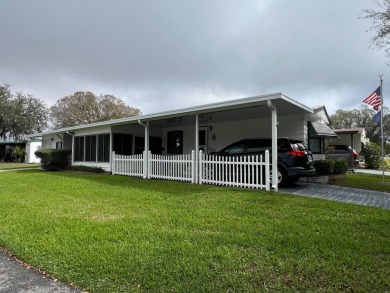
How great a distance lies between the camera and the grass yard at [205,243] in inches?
111

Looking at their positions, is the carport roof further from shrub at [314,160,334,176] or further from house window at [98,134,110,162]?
house window at [98,134,110,162]

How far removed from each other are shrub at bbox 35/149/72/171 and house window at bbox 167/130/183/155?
23.0 ft

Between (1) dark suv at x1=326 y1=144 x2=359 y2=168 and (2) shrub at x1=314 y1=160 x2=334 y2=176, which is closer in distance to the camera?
(2) shrub at x1=314 y1=160 x2=334 y2=176

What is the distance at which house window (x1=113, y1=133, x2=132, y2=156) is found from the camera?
1449 cm

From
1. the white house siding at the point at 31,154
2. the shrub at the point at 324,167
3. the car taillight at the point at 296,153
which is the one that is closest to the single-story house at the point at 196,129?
the car taillight at the point at 296,153

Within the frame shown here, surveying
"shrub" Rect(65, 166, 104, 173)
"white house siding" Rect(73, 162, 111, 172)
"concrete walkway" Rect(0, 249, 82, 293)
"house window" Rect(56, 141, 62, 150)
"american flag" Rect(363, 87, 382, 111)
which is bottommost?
"concrete walkway" Rect(0, 249, 82, 293)

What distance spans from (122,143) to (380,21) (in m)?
12.3

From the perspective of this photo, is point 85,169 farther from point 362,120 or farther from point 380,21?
point 362,120

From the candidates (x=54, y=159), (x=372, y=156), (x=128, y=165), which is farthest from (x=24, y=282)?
(x=372, y=156)

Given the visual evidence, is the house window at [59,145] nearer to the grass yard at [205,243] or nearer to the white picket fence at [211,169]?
the white picket fence at [211,169]

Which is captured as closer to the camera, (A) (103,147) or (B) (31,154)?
(A) (103,147)

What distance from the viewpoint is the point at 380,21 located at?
9.41 meters

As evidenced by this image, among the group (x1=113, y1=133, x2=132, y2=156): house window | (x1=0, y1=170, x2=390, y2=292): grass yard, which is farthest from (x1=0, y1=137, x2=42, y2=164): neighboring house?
(x1=0, y1=170, x2=390, y2=292): grass yard

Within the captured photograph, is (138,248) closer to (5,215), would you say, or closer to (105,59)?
(5,215)
